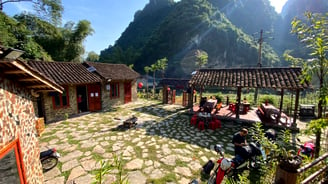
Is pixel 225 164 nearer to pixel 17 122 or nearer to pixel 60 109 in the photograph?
pixel 17 122

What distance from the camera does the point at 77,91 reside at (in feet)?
34.0

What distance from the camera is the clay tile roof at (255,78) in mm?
7500

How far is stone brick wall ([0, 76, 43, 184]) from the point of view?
2.36 metres

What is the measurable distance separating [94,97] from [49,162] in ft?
23.9

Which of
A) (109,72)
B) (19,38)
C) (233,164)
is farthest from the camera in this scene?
(19,38)

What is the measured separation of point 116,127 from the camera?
7.82 metres

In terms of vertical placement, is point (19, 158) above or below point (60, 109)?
above

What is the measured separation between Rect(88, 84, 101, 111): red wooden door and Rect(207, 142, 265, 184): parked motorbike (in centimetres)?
1012

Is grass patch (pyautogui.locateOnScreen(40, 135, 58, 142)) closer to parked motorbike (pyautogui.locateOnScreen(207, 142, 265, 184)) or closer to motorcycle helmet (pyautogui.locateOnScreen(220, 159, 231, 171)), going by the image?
parked motorbike (pyautogui.locateOnScreen(207, 142, 265, 184))

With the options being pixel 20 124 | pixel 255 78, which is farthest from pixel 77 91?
pixel 255 78

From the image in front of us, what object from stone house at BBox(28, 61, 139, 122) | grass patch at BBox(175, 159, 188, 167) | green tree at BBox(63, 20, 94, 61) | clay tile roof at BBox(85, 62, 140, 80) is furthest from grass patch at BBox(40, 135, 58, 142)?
green tree at BBox(63, 20, 94, 61)

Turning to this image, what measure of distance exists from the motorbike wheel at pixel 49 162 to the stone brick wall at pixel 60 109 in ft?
17.4

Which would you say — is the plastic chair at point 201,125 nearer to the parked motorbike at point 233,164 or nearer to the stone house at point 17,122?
the parked motorbike at point 233,164

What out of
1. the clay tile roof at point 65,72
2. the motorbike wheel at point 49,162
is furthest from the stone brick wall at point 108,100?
the motorbike wheel at point 49,162
